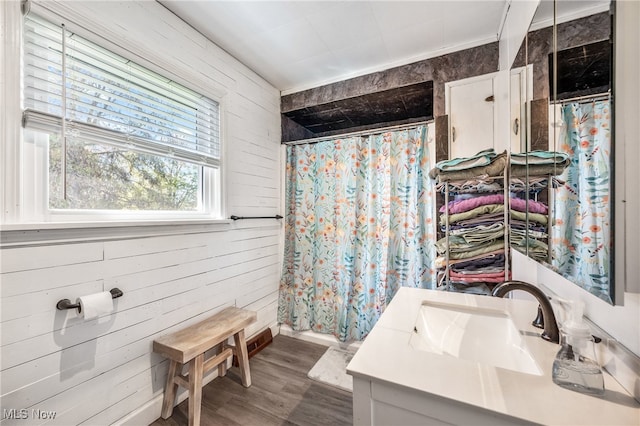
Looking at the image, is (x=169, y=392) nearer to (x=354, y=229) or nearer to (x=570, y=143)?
(x=354, y=229)

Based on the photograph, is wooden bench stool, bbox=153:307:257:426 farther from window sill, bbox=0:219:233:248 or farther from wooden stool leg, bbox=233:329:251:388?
window sill, bbox=0:219:233:248

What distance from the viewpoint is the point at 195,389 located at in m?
1.39

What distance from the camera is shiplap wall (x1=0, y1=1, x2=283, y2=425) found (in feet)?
3.36

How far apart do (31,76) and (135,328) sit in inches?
49.8

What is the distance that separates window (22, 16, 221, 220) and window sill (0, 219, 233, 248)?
94mm

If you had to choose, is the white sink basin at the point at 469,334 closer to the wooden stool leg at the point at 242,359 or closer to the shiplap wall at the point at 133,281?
the wooden stool leg at the point at 242,359

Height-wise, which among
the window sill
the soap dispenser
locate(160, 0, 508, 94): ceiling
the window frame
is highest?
locate(160, 0, 508, 94): ceiling

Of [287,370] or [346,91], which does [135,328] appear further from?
[346,91]

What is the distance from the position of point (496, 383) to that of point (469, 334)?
0.43 metres

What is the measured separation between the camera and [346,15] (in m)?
1.58

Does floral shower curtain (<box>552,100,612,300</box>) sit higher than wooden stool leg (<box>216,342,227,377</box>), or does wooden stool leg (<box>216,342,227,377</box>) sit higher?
floral shower curtain (<box>552,100,612,300</box>)
